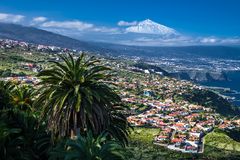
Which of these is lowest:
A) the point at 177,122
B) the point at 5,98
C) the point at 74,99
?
the point at 177,122

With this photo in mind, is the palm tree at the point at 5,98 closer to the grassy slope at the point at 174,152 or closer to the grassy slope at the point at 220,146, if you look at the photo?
the grassy slope at the point at 174,152

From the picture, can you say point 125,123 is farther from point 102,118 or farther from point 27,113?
point 27,113

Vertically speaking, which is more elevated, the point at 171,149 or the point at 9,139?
the point at 9,139

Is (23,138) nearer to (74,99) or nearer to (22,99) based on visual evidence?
(22,99)

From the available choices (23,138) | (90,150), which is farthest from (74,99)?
(23,138)

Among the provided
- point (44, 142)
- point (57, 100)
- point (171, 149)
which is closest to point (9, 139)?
point (44, 142)

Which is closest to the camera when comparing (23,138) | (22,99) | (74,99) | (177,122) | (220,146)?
(74,99)

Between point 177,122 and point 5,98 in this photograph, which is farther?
point 177,122

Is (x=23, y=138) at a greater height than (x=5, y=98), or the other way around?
(x=5, y=98)

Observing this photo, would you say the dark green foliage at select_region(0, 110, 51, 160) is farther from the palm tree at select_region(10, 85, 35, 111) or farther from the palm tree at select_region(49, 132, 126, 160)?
the palm tree at select_region(49, 132, 126, 160)
